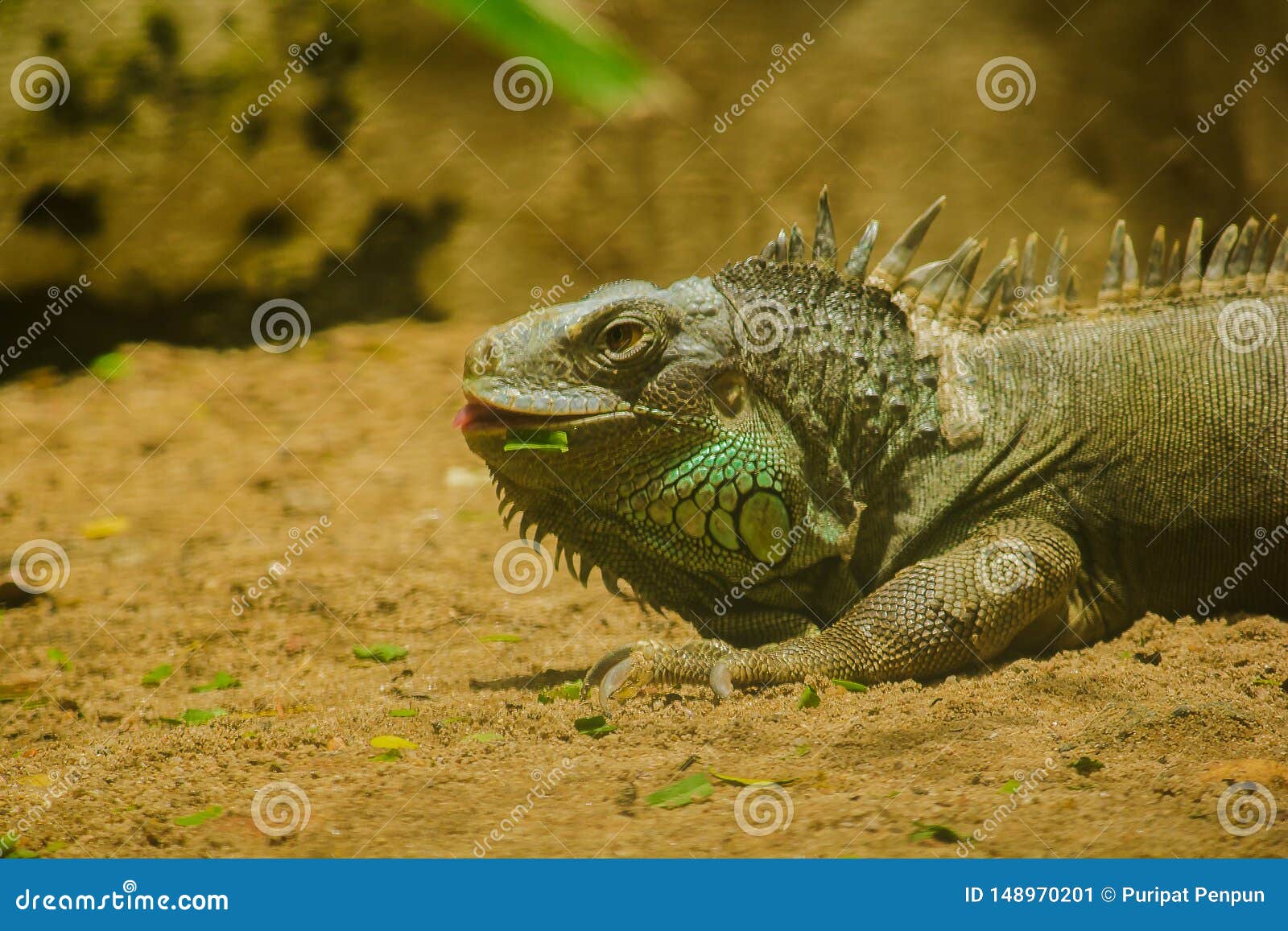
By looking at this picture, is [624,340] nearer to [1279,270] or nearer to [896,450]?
[896,450]

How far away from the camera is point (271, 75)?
1159 cm

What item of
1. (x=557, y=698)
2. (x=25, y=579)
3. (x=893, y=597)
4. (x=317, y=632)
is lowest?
(x=25, y=579)

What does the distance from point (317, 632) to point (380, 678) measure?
33.5 inches

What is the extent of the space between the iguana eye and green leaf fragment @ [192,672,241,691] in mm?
2613

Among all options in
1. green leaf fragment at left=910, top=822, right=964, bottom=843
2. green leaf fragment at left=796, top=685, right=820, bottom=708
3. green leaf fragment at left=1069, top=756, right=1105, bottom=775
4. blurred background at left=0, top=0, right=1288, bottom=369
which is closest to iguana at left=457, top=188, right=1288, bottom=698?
green leaf fragment at left=796, top=685, right=820, bottom=708

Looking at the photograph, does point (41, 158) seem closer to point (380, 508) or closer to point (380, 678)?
point (380, 508)

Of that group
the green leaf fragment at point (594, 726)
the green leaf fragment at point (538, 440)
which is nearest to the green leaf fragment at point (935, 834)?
the green leaf fragment at point (594, 726)

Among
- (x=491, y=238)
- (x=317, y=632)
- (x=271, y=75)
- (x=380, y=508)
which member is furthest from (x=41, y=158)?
(x=317, y=632)

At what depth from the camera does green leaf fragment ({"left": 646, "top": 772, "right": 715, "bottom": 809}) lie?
13.5ft

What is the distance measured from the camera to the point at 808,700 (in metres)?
4.92

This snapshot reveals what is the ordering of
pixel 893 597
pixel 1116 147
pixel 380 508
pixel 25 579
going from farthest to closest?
pixel 1116 147 → pixel 380 508 → pixel 25 579 → pixel 893 597

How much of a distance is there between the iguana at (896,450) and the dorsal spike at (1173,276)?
0.02 metres

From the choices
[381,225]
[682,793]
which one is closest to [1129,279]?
[682,793]

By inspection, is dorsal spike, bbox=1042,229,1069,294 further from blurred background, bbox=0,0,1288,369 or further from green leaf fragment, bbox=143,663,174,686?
blurred background, bbox=0,0,1288,369
